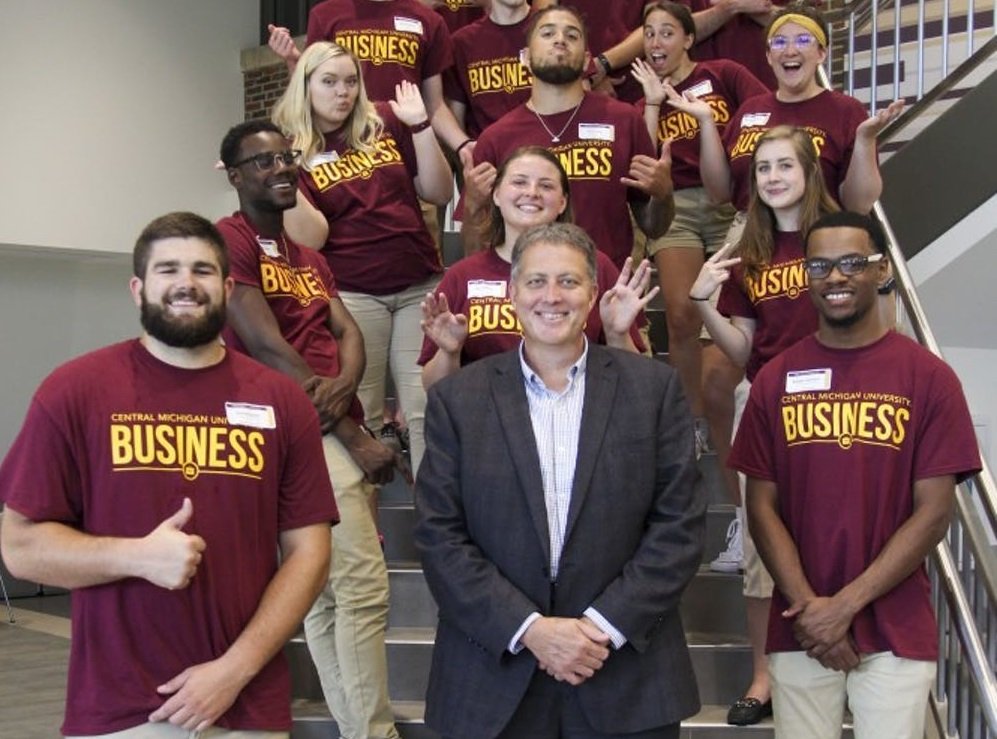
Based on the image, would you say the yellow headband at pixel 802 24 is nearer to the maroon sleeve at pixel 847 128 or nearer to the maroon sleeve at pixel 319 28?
the maroon sleeve at pixel 847 128

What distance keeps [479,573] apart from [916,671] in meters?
1.09

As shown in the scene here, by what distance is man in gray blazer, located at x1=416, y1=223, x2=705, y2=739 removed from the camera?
3029 millimetres

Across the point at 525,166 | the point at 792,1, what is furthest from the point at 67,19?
the point at 525,166

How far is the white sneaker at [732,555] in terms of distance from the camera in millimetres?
4664

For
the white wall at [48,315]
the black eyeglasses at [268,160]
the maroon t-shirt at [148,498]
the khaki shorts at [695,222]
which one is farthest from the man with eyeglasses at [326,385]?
the white wall at [48,315]

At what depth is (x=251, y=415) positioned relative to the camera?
2.85 metres

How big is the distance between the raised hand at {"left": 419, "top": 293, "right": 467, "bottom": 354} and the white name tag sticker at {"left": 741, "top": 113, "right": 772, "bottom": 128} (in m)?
1.76

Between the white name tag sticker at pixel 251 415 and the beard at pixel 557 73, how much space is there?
2238 millimetres

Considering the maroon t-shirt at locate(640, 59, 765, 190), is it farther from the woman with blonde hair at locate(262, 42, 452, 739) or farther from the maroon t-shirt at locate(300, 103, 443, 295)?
the maroon t-shirt at locate(300, 103, 443, 295)

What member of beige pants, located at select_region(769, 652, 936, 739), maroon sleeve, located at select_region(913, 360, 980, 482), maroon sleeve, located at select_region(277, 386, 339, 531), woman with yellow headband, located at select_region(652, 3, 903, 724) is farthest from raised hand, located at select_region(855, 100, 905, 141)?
maroon sleeve, located at select_region(277, 386, 339, 531)

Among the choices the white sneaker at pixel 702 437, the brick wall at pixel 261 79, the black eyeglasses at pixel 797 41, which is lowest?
the white sneaker at pixel 702 437

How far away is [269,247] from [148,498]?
1.33 m

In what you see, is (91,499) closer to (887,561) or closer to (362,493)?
(362,493)

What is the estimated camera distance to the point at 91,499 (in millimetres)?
2764
